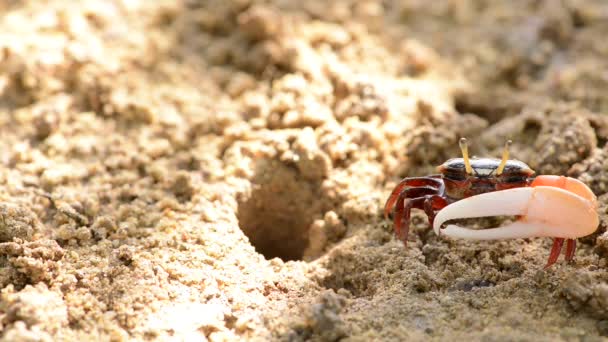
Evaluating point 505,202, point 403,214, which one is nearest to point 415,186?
point 403,214

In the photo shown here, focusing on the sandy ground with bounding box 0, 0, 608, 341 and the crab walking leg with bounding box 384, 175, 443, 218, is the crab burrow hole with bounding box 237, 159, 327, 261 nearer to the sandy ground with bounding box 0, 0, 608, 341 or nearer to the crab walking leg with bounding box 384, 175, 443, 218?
the sandy ground with bounding box 0, 0, 608, 341

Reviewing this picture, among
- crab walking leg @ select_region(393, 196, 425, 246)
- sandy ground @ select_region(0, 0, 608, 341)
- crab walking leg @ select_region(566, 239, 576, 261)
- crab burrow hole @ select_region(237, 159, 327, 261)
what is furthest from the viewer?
crab burrow hole @ select_region(237, 159, 327, 261)

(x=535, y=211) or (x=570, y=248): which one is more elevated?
(x=535, y=211)

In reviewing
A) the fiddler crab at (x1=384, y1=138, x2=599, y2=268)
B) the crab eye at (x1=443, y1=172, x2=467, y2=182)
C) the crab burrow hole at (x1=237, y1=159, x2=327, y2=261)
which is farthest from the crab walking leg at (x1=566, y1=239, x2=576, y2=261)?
the crab burrow hole at (x1=237, y1=159, x2=327, y2=261)

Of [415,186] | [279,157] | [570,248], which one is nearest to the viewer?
[570,248]

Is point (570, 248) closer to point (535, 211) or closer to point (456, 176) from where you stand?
point (535, 211)

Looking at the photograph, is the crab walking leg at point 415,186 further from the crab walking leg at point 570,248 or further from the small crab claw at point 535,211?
the crab walking leg at point 570,248

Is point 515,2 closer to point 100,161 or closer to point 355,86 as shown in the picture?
point 355,86
